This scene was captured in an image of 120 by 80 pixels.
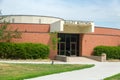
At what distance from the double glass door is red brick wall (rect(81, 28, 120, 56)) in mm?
1390

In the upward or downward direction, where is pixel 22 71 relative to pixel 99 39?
downward

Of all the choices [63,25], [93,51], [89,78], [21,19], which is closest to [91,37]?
[93,51]

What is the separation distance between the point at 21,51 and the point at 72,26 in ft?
30.8

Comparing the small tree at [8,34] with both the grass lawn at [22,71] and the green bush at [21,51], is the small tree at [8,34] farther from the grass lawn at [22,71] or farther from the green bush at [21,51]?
the grass lawn at [22,71]

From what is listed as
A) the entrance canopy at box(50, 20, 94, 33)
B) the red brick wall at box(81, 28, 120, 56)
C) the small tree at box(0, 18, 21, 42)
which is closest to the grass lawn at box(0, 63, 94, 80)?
the small tree at box(0, 18, 21, 42)

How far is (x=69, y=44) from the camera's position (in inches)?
2003

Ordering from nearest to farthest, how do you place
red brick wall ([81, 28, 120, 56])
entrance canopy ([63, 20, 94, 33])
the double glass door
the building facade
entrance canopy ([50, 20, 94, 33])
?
1. entrance canopy ([50, 20, 94, 33])
2. the building facade
3. entrance canopy ([63, 20, 94, 33])
4. red brick wall ([81, 28, 120, 56])
5. the double glass door

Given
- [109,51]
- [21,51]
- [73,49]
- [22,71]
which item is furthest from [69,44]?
[22,71]

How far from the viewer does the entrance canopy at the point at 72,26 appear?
149 feet

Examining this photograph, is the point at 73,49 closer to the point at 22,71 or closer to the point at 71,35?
the point at 71,35

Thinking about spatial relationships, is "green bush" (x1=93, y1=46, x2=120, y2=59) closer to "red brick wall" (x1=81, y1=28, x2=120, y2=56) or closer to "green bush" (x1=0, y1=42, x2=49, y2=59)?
"red brick wall" (x1=81, y1=28, x2=120, y2=56)

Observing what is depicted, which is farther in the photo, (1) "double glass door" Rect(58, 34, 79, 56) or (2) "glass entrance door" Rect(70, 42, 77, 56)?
(2) "glass entrance door" Rect(70, 42, 77, 56)

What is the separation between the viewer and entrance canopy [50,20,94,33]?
45.4 m

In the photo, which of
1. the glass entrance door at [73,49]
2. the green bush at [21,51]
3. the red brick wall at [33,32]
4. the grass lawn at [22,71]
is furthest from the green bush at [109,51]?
the grass lawn at [22,71]
